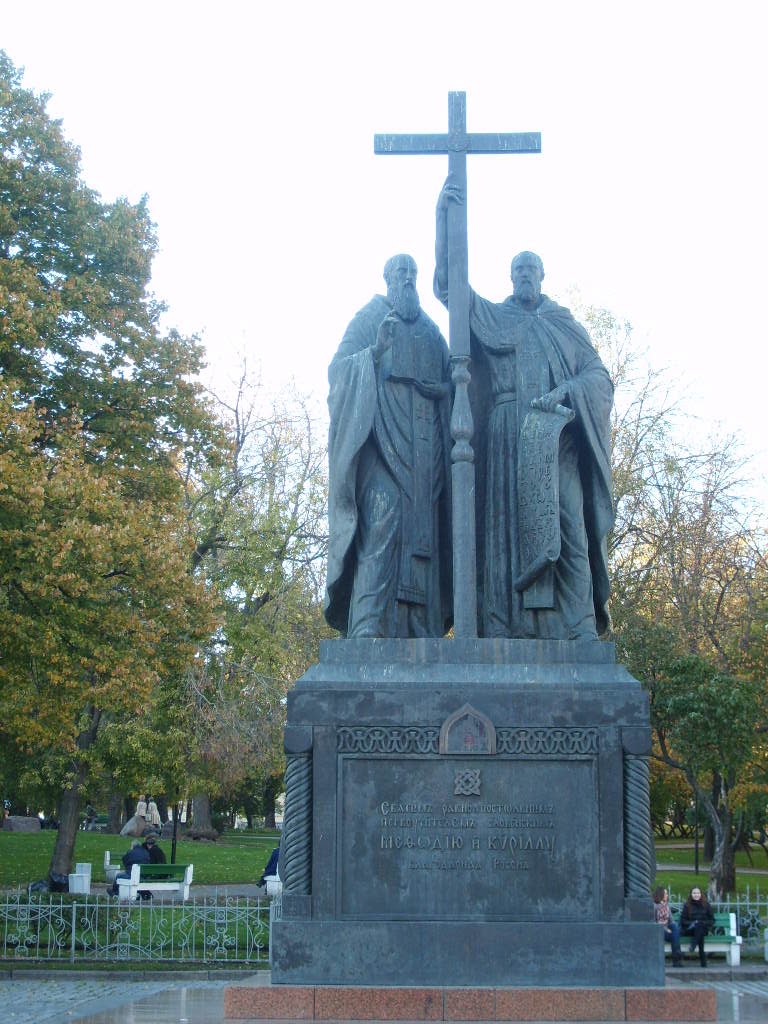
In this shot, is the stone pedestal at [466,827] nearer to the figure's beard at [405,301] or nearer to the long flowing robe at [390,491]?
the long flowing robe at [390,491]

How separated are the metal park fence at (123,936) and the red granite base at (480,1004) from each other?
411 inches

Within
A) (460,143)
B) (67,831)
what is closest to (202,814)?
(67,831)

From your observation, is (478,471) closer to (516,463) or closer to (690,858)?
(516,463)

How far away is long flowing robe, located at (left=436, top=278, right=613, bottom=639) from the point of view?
855cm

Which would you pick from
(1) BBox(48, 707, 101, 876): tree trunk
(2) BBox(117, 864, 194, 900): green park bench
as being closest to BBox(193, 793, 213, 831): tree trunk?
(1) BBox(48, 707, 101, 876): tree trunk

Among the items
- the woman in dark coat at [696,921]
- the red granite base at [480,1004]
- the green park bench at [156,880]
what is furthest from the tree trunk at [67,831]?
the red granite base at [480,1004]

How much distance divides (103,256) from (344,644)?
1816 centimetres

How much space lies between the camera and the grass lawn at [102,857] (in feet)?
95.9

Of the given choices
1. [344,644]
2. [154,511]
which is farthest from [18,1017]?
[154,511]

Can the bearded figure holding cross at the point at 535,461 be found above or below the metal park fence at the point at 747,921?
above

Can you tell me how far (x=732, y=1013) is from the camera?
25.1 ft

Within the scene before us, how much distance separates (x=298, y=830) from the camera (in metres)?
7.62

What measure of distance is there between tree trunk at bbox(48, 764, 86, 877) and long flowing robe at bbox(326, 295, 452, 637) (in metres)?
17.9

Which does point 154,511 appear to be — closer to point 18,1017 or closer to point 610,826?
point 18,1017
